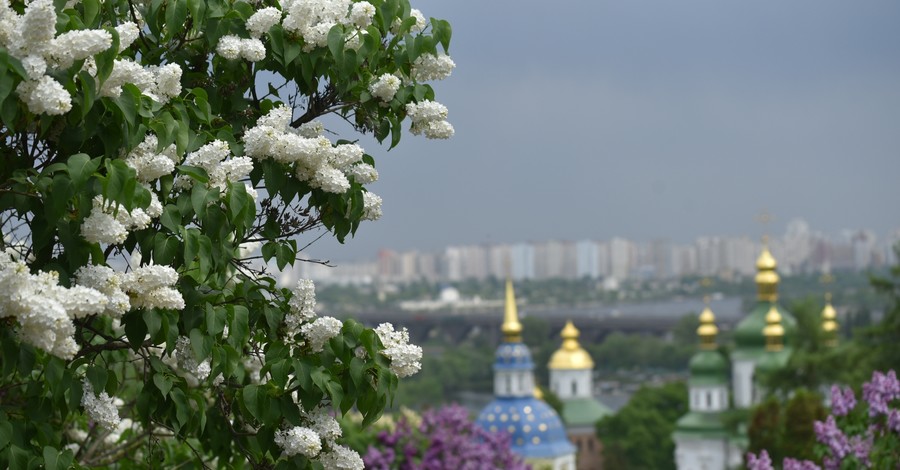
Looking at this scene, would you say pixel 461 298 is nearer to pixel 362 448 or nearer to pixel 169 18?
pixel 362 448

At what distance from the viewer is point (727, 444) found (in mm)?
35094

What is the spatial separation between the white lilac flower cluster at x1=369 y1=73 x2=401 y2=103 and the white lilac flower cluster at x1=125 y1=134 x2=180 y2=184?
0.74 meters

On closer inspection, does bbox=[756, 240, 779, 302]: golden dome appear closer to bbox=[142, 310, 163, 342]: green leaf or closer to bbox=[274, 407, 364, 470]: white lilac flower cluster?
bbox=[274, 407, 364, 470]: white lilac flower cluster

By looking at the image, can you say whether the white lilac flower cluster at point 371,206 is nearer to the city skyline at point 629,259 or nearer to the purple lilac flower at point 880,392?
the purple lilac flower at point 880,392

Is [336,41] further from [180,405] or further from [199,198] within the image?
[180,405]

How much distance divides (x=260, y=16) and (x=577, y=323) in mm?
65653

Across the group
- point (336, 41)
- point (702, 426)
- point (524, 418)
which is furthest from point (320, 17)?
point (702, 426)

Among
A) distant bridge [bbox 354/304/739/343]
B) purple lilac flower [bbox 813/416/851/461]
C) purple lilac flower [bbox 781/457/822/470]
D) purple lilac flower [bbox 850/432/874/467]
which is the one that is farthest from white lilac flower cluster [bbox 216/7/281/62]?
distant bridge [bbox 354/304/739/343]

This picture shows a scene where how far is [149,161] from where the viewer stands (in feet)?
8.87

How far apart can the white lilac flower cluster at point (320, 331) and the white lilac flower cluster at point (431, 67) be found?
783 mm

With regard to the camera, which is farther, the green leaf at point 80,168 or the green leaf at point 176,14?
the green leaf at point 176,14

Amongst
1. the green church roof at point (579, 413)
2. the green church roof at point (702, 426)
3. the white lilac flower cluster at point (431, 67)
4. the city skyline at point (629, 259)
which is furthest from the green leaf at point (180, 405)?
the city skyline at point (629, 259)

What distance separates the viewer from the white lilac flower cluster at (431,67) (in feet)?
11.4

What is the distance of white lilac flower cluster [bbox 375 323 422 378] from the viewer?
2.97 meters
